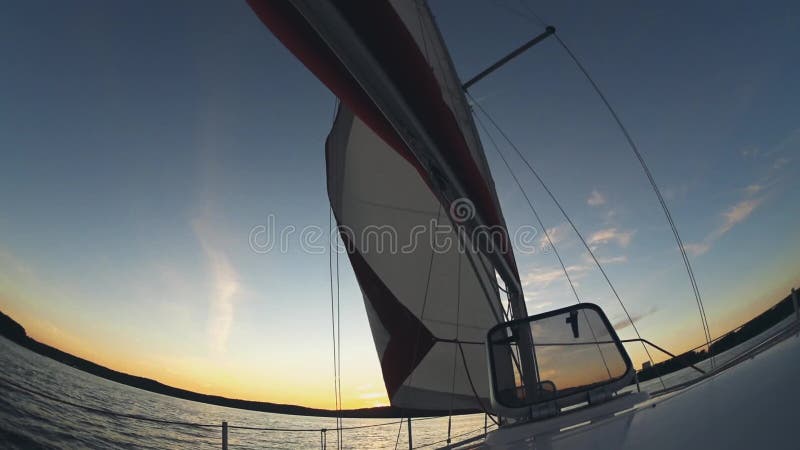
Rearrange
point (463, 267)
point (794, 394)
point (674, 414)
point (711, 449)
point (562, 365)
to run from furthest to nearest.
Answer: point (463, 267) < point (562, 365) < point (674, 414) < point (794, 394) < point (711, 449)

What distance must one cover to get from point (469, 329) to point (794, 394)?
21.4 ft

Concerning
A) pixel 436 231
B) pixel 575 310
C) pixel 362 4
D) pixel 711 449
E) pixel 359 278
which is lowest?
pixel 711 449

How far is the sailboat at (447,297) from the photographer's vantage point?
4.29ft

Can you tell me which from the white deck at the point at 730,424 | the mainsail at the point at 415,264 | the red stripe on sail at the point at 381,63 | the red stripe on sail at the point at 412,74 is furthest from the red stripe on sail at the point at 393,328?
the white deck at the point at 730,424

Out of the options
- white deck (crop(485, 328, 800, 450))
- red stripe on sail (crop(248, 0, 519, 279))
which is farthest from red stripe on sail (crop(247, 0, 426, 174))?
white deck (crop(485, 328, 800, 450))

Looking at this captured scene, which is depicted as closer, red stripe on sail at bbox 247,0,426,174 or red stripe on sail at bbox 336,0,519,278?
red stripe on sail at bbox 247,0,426,174

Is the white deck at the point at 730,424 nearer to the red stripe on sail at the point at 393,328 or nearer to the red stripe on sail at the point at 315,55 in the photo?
the red stripe on sail at the point at 315,55

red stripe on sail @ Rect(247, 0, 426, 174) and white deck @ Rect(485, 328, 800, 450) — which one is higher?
red stripe on sail @ Rect(247, 0, 426, 174)

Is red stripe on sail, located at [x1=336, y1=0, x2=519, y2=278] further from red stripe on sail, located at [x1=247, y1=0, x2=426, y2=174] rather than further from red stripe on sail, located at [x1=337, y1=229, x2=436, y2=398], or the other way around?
red stripe on sail, located at [x1=337, y1=229, x2=436, y2=398]

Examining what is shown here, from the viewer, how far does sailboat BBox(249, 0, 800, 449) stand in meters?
1.31

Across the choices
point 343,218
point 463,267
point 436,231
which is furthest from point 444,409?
point 343,218

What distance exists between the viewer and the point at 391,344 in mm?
7184

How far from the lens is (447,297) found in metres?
7.17

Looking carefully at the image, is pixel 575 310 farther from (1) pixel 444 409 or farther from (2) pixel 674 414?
(1) pixel 444 409
